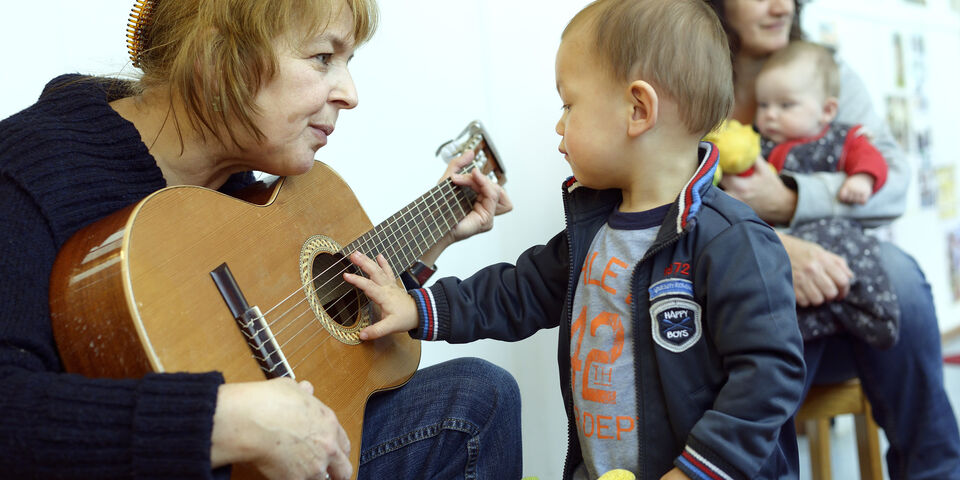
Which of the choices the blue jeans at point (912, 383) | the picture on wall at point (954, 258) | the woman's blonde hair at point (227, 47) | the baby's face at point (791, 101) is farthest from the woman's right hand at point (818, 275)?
the picture on wall at point (954, 258)

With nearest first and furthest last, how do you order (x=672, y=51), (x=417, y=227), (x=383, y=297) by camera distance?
(x=672, y=51)
(x=383, y=297)
(x=417, y=227)

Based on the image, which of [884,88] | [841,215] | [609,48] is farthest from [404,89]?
[884,88]

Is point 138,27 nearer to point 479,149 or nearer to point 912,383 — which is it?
point 479,149

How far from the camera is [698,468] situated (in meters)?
0.95

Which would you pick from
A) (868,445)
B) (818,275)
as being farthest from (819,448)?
(818,275)

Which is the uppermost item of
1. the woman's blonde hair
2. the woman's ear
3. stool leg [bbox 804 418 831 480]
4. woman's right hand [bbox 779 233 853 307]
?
the woman's blonde hair

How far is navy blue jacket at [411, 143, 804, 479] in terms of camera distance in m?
0.95

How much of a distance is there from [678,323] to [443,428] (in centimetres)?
41

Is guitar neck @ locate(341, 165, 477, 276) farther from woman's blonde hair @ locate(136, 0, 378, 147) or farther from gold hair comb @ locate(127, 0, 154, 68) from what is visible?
gold hair comb @ locate(127, 0, 154, 68)

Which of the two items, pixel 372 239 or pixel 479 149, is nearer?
pixel 372 239

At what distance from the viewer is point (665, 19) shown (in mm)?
1054

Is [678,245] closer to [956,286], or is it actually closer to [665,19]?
[665,19]

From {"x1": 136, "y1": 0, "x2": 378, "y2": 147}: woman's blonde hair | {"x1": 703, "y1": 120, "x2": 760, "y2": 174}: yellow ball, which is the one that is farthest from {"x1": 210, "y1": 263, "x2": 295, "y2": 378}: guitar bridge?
{"x1": 703, "y1": 120, "x2": 760, "y2": 174}: yellow ball

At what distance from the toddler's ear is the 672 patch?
106 cm
